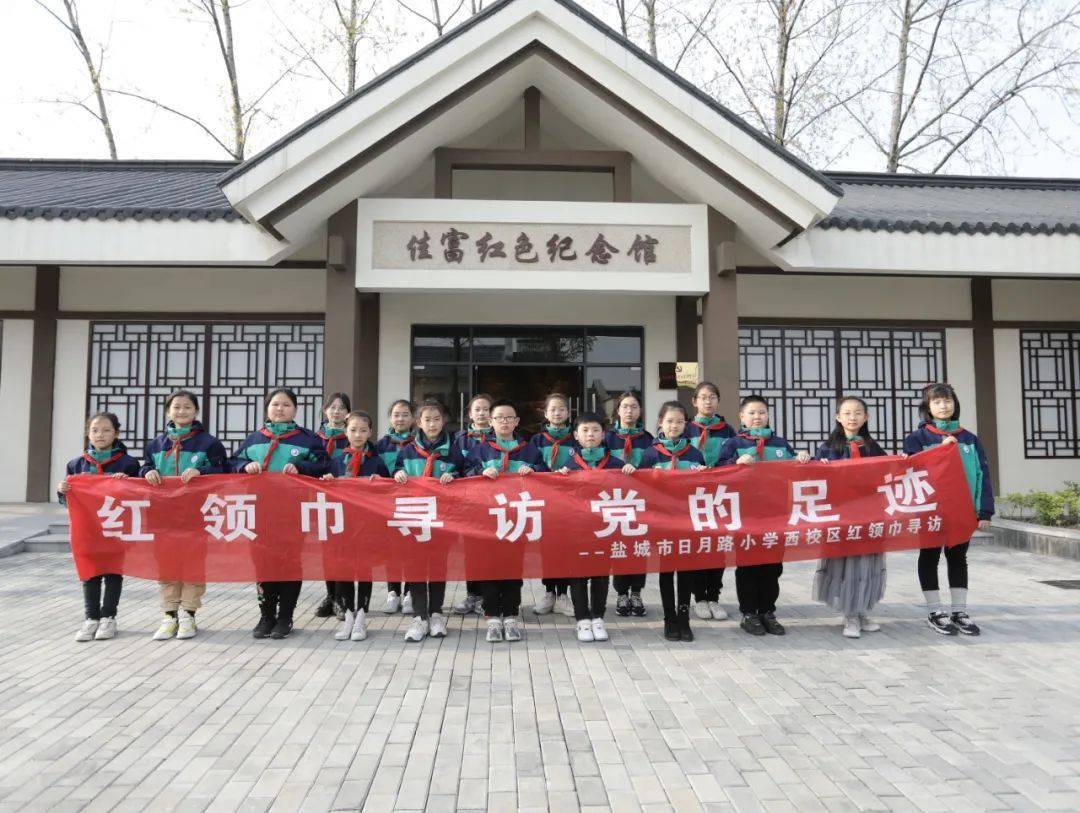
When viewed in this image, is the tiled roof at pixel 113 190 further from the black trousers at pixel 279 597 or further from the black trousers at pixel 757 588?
the black trousers at pixel 757 588

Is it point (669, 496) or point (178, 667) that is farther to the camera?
point (669, 496)

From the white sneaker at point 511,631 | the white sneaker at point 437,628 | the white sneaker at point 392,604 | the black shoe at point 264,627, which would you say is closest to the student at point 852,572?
the white sneaker at point 511,631

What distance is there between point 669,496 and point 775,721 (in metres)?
1.76

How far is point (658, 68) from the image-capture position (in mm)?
6984

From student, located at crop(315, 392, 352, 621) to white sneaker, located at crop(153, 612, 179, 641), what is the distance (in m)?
0.94

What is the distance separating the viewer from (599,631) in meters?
4.34

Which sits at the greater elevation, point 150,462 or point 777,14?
point 777,14

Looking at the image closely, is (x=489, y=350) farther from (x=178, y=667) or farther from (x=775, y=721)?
(x=775, y=721)

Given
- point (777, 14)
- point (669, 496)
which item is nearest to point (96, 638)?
point (669, 496)

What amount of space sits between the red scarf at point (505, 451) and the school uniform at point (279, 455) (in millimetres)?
1257

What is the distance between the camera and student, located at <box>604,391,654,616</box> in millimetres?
4910

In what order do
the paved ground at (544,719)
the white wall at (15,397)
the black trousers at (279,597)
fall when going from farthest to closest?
the white wall at (15,397)
the black trousers at (279,597)
the paved ground at (544,719)

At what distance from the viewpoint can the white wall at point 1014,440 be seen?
970 cm

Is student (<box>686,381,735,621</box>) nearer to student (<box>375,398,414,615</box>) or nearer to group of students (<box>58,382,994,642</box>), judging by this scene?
group of students (<box>58,382,994,642</box>)
